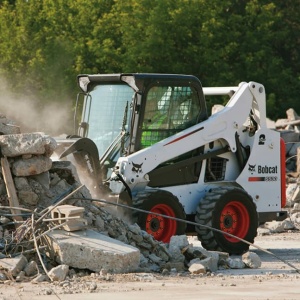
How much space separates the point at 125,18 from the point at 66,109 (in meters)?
4.91

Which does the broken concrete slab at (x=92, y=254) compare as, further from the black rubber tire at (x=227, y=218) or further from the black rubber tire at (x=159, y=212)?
the black rubber tire at (x=227, y=218)

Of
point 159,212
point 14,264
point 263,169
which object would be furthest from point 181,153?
point 14,264

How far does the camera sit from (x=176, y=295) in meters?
13.5

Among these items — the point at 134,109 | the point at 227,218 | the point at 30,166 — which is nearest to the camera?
the point at 30,166

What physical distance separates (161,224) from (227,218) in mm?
1519

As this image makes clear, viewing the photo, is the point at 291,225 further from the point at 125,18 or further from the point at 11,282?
the point at 125,18

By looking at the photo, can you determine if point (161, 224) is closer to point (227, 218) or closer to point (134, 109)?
point (227, 218)

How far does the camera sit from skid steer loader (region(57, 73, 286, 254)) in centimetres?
1872

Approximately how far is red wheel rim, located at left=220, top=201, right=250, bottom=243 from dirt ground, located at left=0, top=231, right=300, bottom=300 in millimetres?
3171

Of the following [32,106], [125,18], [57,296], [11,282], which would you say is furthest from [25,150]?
[125,18]

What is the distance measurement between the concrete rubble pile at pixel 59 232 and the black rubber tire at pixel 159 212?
1.34 feet

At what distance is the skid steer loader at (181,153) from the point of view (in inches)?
737

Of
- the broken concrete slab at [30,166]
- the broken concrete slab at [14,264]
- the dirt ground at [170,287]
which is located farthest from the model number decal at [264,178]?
the broken concrete slab at [14,264]

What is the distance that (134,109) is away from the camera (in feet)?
62.6
